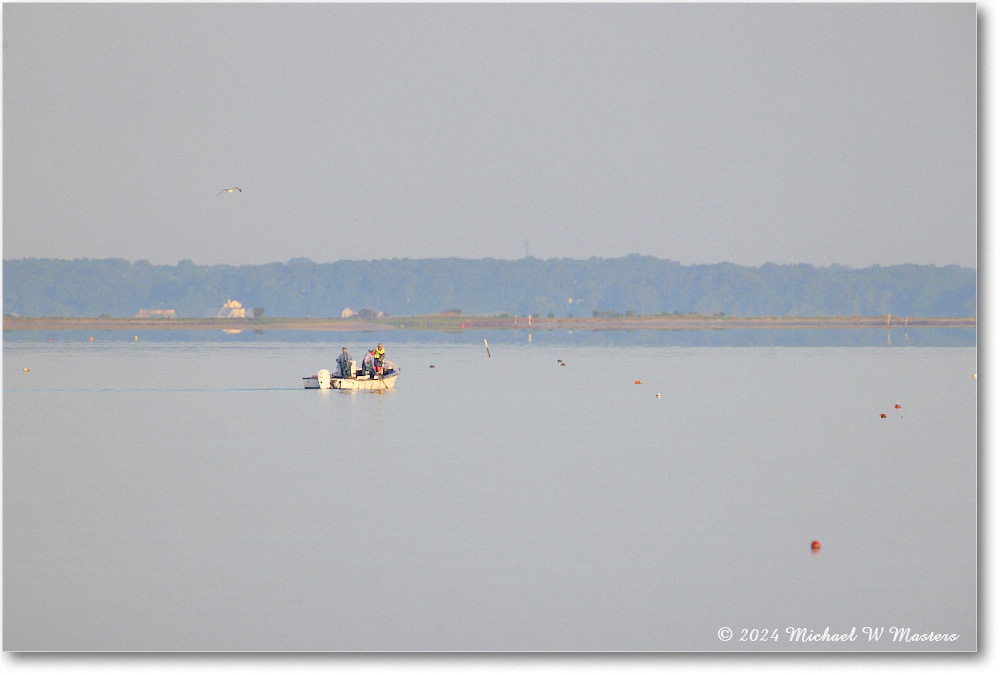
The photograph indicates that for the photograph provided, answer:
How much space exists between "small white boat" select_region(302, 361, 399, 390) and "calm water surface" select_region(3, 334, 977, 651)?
6297 mm

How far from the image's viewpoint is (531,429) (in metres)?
26.6

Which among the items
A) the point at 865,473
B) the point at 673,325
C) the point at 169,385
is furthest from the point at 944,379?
the point at 673,325

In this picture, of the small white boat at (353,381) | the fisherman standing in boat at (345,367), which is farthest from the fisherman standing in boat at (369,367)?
the fisherman standing in boat at (345,367)

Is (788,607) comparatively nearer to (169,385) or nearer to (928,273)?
(928,273)

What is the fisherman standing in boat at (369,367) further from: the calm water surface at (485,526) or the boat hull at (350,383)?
the calm water surface at (485,526)

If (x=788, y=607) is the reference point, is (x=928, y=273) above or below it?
above

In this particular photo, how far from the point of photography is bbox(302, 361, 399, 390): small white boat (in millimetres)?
38219

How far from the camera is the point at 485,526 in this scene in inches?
608

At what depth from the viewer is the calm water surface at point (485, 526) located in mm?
11672

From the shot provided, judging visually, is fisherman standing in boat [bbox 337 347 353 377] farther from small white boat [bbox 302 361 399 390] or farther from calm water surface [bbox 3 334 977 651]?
calm water surface [bbox 3 334 977 651]

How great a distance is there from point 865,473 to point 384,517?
856 cm

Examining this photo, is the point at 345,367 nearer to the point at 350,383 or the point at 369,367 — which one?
the point at 350,383

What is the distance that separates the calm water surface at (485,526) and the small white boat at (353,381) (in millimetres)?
6297

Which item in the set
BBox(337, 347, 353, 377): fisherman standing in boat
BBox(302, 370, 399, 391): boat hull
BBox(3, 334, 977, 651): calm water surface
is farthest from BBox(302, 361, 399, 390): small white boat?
BBox(3, 334, 977, 651): calm water surface
